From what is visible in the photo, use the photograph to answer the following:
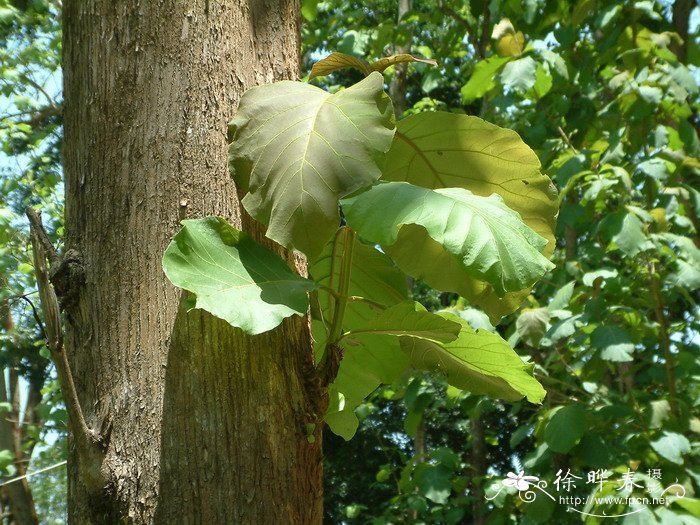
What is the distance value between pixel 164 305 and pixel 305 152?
27cm

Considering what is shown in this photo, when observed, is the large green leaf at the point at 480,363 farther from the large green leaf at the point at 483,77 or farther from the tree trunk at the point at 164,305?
the large green leaf at the point at 483,77

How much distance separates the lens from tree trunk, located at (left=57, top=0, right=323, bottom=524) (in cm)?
97

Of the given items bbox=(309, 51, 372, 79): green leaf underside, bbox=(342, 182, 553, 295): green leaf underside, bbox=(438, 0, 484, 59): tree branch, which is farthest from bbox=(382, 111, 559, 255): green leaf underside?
bbox=(438, 0, 484, 59): tree branch

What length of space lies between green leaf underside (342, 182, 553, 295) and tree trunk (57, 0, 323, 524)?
205 mm

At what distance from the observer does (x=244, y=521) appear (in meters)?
0.96

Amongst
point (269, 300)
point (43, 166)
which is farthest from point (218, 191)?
point (43, 166)

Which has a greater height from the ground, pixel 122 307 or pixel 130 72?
pixel 130 72

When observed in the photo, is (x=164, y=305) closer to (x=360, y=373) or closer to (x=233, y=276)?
(x=233, y=276)

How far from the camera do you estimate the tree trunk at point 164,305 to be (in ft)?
3.18

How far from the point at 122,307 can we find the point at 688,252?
263 centimetres

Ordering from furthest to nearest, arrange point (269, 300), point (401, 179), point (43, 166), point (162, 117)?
1. point (43, 166)
2. point (401, 179)
3. point (162, 117)
4. point (269, 300)

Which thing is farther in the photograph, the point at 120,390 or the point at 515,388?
the point at 515,388

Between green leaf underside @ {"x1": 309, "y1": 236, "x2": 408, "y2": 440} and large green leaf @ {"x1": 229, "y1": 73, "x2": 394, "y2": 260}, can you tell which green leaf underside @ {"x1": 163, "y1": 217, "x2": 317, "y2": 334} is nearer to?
Answer: large green leaf @ {"x1": 229, "y1": 73, "x2": 394, "y2": 260}

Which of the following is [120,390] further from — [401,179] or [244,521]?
[401,179]
